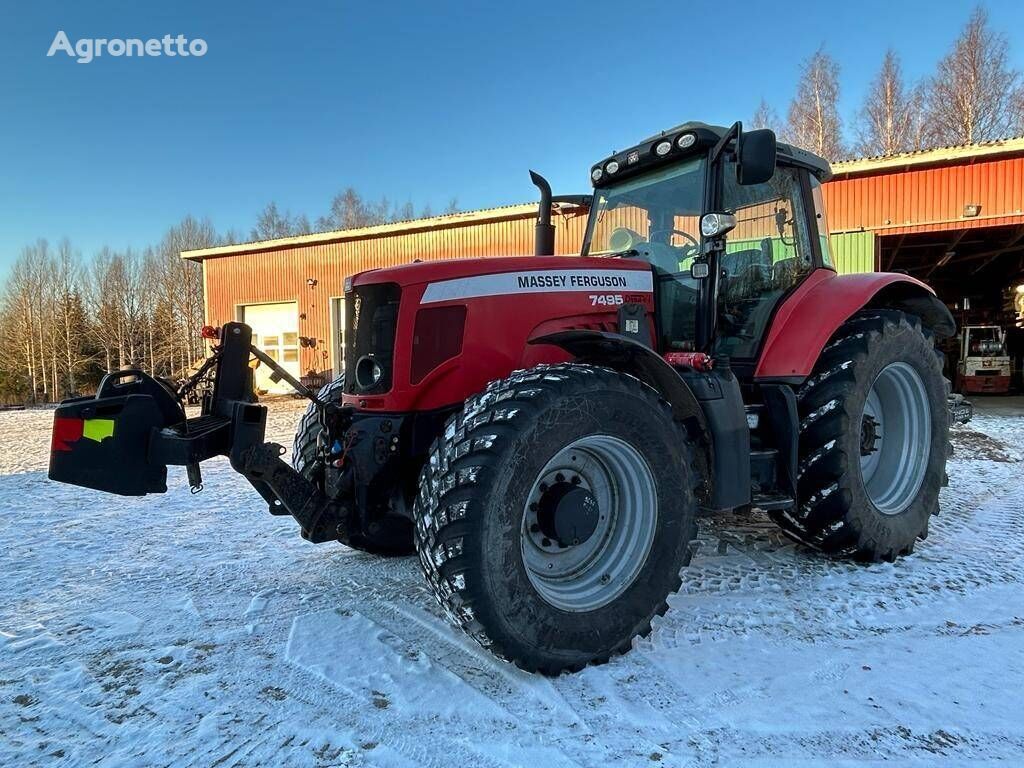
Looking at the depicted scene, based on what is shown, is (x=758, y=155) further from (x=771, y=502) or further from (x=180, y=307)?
(x=180, y=307)

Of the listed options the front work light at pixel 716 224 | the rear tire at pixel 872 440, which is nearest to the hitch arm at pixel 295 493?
the front work light at pixel 716 224

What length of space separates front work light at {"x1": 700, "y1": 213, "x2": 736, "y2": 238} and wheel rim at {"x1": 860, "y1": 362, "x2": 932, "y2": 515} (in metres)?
1.58

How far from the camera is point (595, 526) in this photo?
276 centimetres

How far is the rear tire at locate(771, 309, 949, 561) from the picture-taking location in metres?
3.57

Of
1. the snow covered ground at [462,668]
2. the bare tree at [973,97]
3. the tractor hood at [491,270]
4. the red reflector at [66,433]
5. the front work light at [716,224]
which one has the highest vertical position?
the bare tree at [973,97]

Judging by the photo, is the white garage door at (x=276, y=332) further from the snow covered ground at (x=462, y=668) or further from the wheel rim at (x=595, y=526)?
the wheel rim at (x=595, y=526)

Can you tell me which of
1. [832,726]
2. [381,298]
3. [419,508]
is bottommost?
[832,726]

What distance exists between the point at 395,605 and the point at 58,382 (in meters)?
43.3

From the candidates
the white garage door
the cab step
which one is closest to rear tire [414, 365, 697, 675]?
the cab step

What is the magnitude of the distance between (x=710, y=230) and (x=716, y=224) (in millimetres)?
42

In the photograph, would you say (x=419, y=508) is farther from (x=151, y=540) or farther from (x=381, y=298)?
(x=151, y=540)

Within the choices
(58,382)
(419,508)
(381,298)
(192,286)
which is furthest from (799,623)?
(58,382)

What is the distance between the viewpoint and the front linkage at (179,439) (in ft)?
8.29

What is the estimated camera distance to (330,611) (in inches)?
123
